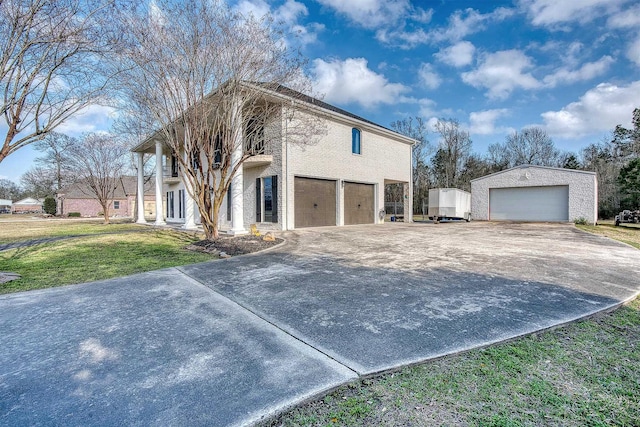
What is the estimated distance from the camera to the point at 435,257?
691 centimetres

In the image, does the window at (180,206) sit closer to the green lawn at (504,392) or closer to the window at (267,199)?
the window at (267,199)

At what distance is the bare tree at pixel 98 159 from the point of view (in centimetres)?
1992

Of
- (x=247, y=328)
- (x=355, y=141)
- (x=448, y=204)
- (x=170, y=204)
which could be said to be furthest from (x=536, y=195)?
(x=170, y=204)

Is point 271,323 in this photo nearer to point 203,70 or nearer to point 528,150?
point 203,70

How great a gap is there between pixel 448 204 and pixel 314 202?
10492 mm

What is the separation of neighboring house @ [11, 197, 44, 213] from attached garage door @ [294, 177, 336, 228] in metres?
76.1

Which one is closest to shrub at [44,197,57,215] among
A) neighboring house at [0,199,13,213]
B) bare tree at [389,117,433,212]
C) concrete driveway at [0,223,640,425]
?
neighboring house at [0,199,13,213]

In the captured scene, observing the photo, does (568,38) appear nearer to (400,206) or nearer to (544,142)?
(400,206)

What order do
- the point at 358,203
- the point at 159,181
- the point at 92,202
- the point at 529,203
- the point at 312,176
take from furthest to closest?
1. the point at 92,202
2. the point at 529,203
3. the point at 159,181
4. the point at 358,203
5. the point at 312,176

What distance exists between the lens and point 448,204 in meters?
20.3

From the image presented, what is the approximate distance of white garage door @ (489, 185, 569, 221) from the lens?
18.4 m

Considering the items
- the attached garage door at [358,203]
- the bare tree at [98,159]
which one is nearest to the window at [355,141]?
the attached garage door at [358,203]

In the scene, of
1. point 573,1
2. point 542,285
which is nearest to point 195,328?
point 542,285

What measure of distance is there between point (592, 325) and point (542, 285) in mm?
1486
